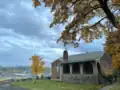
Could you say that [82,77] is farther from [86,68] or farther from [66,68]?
[66,68]

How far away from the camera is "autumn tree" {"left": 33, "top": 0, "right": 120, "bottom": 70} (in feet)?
40.6

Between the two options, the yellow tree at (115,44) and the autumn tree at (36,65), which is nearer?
the yellow tree at (115,44)

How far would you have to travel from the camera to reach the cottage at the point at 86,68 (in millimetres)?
40850

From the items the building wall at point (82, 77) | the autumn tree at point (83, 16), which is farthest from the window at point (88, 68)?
the autumn tree at point (83, 16)

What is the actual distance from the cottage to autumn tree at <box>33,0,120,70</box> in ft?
84.1

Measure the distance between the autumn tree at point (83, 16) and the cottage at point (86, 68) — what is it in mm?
25628

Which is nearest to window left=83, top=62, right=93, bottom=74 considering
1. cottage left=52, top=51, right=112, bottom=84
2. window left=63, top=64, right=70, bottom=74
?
cottage left=52, top=51, right=112, bottom=84

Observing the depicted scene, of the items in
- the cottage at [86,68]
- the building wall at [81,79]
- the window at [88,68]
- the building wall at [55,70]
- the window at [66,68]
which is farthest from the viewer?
the building wall at [55,70]

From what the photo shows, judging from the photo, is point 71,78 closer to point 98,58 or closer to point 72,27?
point 98,58

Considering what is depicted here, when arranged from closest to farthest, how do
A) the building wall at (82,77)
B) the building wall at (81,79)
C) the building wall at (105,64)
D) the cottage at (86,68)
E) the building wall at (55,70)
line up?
the building wall at (81,79) < the building wall at (82,77) < the cottage at (86,68) < the building wall at (105,64) < the building wall at (55,70)

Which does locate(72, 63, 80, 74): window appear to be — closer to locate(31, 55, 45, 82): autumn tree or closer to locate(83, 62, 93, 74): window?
locate(83, 62, 93, 74): window

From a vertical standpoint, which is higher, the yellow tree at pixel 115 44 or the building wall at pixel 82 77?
the yellow tree at pixel 115 44

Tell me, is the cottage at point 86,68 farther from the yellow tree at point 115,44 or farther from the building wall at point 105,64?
the yellow tree at point 115,44

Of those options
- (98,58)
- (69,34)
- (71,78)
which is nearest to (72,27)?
(69,34)
